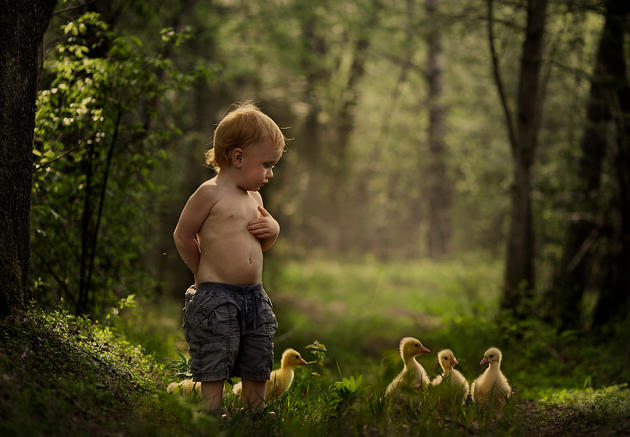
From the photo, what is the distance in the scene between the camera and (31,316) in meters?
3.90

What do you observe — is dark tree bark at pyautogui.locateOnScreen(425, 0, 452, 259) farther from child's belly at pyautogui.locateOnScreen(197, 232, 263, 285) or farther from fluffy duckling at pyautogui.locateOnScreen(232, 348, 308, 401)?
child's belly at pyautogui.locateOnScreen(197, 232, 263, 285)

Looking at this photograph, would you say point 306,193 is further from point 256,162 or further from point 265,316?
point 265,316

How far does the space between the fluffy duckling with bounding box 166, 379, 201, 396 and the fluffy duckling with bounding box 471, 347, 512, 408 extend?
6.35ft

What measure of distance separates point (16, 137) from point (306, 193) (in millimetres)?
18223

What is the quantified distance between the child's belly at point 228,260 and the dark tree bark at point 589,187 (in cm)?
555

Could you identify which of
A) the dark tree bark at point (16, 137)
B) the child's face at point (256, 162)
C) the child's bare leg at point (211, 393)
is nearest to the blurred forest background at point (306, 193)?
the dark tree bark at point (16, 137)

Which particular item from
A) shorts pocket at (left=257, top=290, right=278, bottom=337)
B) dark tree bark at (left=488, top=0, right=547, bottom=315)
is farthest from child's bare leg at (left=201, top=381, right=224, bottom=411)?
dark tree bark at (left=488, top=0, right=547, bottom=315)

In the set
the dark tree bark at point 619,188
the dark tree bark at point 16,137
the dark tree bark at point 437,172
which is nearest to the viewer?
the dark tree bark at point 16,137

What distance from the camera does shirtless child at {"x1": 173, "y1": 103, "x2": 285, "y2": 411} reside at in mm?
3812

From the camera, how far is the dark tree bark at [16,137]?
3.78 metres

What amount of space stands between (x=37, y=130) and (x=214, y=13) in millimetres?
12637

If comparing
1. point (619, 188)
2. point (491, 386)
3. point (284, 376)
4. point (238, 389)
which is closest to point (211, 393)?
point (238, 389)

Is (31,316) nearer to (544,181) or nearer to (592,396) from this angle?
(592,396)

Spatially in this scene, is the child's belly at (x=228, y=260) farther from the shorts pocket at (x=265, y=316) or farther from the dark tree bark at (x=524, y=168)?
the dark tree bark at (x=524, y=168)
